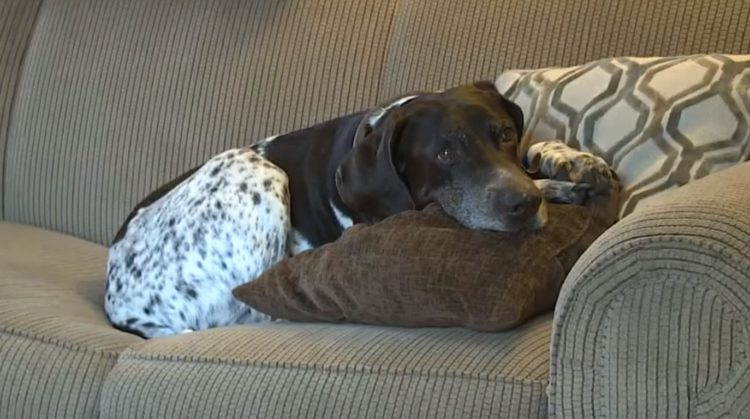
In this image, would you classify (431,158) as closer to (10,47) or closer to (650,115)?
(650,115)

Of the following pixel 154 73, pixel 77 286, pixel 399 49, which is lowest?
pixel 77 286

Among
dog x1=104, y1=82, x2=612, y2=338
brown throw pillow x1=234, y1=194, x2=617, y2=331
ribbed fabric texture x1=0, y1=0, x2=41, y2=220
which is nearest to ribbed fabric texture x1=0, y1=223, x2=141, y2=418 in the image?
dog x1=104, y1=82, x2=612, y2=338

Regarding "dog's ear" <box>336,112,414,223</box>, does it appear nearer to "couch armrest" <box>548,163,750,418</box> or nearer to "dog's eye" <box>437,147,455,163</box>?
"dog's eye" <box>437,147,455,163</box>

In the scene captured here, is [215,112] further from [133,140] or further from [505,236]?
[505,236]

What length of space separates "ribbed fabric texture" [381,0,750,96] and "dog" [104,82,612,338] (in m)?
0.29

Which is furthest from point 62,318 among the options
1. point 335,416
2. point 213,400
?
point 335,416

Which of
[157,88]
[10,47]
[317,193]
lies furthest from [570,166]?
[10,47]

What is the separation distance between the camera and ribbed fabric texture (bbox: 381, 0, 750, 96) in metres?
2.27

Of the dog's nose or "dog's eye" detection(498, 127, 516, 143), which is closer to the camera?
the dog's nose

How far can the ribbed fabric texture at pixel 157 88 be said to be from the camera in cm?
265

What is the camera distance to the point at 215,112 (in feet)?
8.97

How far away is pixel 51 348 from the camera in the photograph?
74.5 inches

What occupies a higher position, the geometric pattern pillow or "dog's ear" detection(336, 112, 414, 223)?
the geometric pattern pillow

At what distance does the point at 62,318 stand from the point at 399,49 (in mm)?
995
